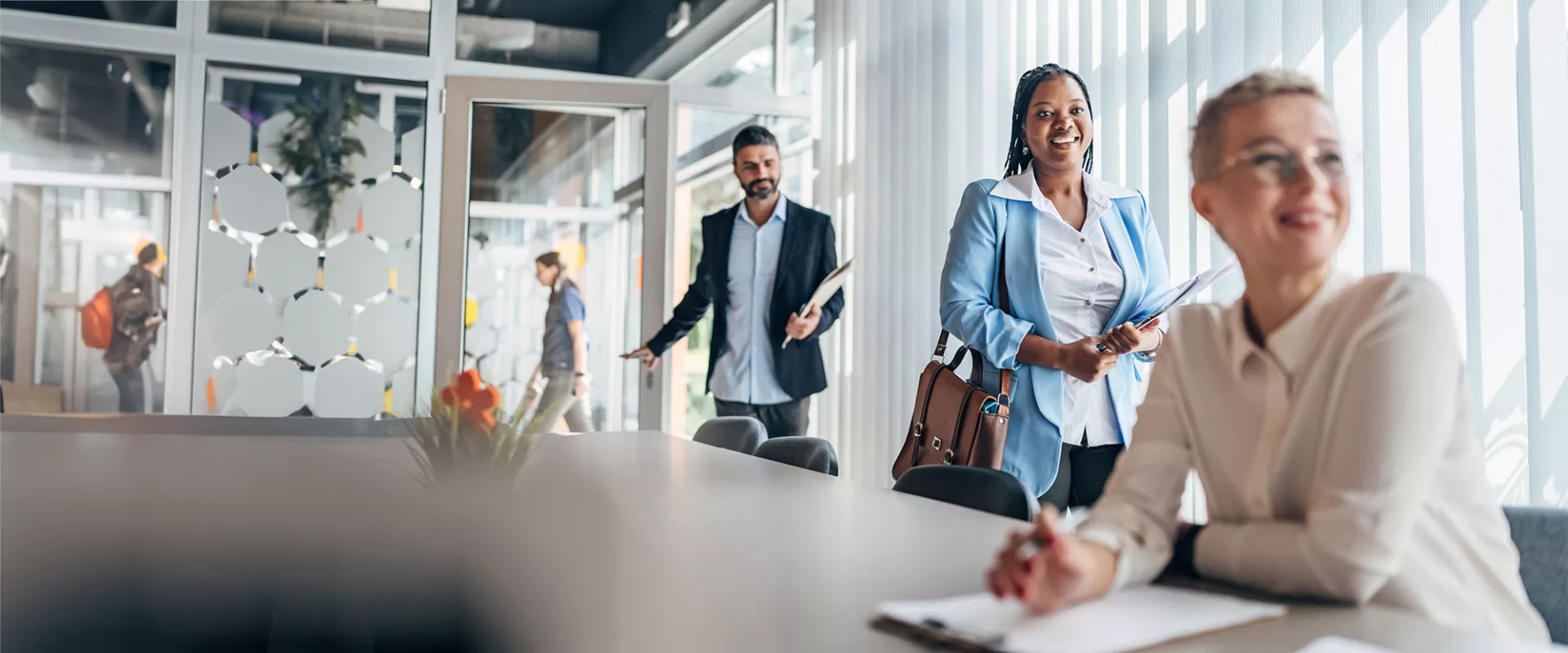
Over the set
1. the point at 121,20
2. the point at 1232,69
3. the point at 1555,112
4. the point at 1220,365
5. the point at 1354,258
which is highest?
the point at 121,20

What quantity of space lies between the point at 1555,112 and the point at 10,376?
20.5ft

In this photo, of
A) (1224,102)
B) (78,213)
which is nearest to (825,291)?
(1224,102)

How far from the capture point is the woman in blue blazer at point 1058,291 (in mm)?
2436

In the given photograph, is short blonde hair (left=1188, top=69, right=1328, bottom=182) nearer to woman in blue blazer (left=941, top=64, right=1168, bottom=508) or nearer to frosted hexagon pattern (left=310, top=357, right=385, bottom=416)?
woman in blue blazer (left=941, top=64, right=1168, bottom=508)

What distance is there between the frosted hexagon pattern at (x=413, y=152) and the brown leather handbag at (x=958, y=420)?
12.5 ft

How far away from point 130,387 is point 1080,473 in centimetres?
492

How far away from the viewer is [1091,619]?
0.72 metres

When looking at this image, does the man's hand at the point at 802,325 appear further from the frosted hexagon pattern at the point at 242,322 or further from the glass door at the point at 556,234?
the frosted hexagon pattern at the point at 242,322

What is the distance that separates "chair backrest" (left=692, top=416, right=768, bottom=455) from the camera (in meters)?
2.87

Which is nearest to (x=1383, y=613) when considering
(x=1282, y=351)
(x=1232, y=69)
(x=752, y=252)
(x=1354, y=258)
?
(x=1282, y=351)

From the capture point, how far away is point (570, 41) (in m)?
5.77

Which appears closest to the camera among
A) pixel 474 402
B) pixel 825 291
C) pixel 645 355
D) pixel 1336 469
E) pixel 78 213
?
pixel 1336 469

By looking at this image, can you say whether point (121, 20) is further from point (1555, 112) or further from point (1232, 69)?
point (1555, 112)

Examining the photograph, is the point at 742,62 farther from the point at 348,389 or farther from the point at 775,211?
the point at 348,389
